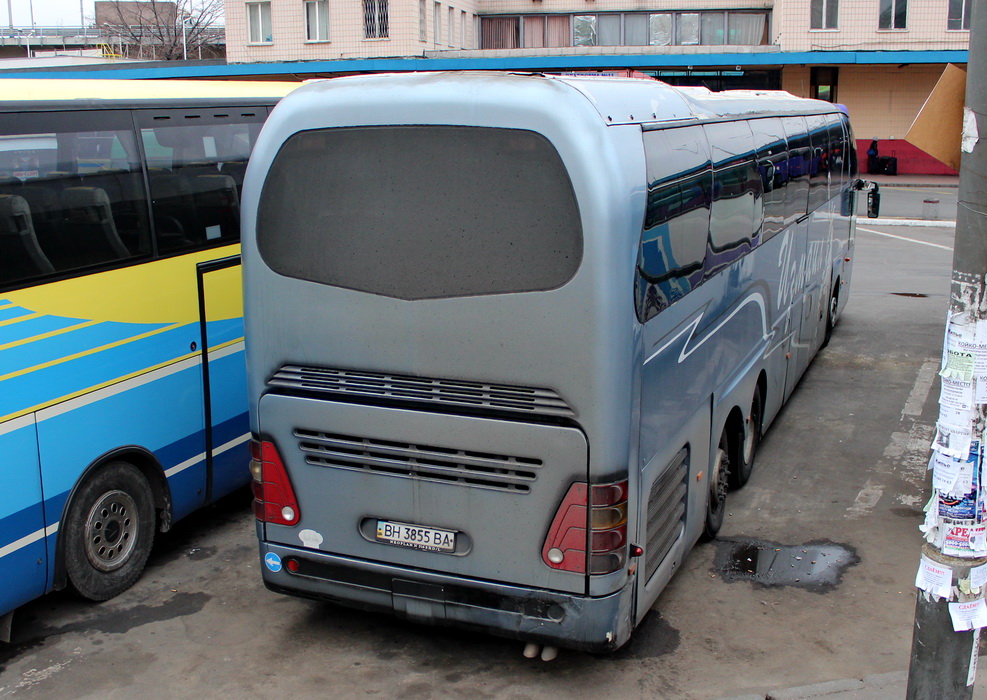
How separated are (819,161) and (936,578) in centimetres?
719

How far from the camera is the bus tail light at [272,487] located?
5504 mm

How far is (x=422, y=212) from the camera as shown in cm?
488

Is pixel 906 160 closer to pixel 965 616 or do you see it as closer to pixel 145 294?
pixel 145 294

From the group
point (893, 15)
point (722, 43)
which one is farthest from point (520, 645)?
point (722, 43)

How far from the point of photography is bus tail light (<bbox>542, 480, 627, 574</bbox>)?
485 centimetres

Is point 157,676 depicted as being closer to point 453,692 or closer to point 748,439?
Answer: point 453,692

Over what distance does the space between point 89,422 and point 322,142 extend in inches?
96.9

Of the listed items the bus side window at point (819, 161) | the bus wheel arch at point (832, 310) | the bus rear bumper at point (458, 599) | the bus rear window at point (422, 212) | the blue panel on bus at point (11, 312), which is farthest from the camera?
the bus wheel arch at point (832, 310)

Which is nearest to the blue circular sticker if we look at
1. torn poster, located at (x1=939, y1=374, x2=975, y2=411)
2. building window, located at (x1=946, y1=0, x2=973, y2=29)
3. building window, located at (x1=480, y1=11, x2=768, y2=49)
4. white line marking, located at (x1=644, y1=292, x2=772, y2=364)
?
white line marking, located at (x1=644, y1=292, x2=772, y2=364)

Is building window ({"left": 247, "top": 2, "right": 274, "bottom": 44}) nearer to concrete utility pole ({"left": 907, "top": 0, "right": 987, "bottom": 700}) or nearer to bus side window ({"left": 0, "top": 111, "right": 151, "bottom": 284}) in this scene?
bus side window ({"left": 0, "top": 111, "right": 151, "bottom": 284})

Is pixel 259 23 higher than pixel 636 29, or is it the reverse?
pixel 259 23

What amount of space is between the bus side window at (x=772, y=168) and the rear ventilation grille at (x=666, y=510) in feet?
8.57

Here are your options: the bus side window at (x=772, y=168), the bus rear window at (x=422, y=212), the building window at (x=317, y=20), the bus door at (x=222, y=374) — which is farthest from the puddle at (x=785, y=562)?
the building window at (x=317, y=20)

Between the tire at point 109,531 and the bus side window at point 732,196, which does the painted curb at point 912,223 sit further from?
the tire at point 109,531
